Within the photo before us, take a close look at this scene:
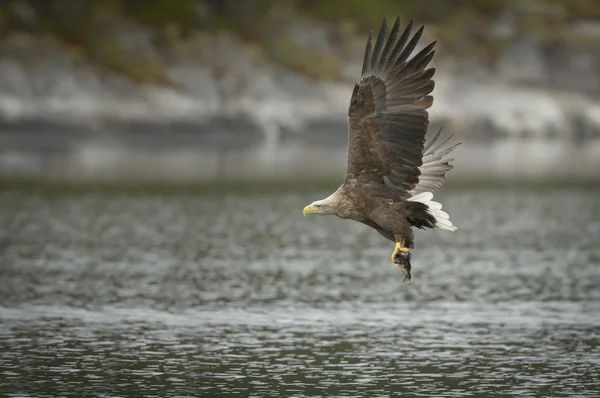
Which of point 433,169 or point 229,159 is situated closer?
point 433,169

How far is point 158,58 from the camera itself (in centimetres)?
9606

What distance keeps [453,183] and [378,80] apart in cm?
3450

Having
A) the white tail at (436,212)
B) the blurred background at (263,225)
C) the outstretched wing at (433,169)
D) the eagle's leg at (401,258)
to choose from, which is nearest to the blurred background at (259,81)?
the blurred background at (263,225)

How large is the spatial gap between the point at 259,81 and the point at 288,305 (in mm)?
68722

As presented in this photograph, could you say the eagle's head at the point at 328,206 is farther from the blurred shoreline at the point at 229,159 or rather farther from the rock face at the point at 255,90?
the rock face at the point at 255,90

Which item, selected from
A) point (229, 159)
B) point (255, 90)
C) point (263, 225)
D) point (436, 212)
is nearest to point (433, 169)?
point (436, 212)

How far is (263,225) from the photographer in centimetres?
3894

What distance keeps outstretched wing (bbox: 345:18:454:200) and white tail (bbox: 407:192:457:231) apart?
0.43 meters

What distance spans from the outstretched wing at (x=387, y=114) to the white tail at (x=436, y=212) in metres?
0.43

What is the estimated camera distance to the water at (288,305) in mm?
18656

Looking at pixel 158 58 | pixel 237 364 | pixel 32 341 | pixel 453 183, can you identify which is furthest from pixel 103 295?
pixel 158 58

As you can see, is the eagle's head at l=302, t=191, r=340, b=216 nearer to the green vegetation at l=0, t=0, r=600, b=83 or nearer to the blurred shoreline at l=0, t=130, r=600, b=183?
the blurred shoreline at l=0, t=130, r=600, b=183

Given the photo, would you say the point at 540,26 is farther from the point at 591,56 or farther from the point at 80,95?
the point at 80,95

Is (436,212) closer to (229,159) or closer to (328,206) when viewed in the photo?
(328,206)
